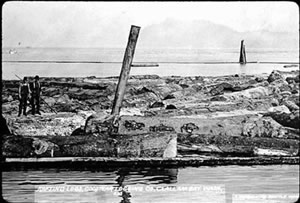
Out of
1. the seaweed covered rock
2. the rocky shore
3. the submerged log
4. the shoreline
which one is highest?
the seaweed covered rock

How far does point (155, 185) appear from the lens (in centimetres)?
235

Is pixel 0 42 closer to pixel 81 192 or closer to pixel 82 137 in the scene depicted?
pixel 82 137

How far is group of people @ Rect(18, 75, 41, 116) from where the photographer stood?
2.37 metres

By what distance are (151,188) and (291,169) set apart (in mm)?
609

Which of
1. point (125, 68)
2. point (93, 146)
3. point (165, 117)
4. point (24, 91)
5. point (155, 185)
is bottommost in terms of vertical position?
point (155, 185)

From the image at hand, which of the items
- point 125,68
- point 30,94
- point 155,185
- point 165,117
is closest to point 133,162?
point 155,185

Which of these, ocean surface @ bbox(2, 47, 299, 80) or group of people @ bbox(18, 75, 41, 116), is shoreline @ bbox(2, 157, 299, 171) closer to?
group of people @ bbox(18, 75, 41, 116)

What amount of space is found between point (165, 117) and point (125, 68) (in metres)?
0.28

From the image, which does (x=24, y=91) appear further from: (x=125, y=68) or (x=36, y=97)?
(x=125, y=68)

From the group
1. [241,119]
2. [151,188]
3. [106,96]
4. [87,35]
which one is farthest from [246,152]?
[87,35]

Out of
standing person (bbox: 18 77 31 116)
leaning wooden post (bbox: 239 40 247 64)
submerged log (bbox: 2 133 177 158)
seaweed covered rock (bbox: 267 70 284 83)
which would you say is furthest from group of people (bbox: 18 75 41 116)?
seaweed covered rock (bbox: 267 70 284 83)

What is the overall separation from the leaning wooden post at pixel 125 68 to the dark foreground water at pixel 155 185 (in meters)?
0.28

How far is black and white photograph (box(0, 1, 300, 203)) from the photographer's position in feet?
7.70

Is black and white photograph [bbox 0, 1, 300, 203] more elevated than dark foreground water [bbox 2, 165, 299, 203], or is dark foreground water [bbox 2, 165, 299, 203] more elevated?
black and white photograph [bbox 0, 1, 300, 203]
